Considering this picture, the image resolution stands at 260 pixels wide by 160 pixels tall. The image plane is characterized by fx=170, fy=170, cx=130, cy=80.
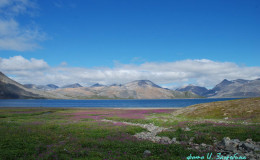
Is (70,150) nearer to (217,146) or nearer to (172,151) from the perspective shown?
(172,151)

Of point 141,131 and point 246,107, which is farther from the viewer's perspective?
point 246,107

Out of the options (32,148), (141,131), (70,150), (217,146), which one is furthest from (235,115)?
(32,148)

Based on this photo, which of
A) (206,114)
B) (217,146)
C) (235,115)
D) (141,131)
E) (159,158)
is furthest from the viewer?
(206,114)

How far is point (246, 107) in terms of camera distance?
44688 mm

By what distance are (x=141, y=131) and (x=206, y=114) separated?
94.6ft

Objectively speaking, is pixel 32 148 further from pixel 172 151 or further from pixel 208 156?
pixel 208 156

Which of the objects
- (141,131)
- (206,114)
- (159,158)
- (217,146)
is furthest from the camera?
(206,114)

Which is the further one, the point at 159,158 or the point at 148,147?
the point at 148,147

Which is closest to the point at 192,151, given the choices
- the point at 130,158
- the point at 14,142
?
the point at 130,158

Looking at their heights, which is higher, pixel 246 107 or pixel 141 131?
pixel 246 107

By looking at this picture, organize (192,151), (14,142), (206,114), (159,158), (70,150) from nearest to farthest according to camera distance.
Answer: (159,158) < (192,151) < (70,150) < (14,142) < (206,114)

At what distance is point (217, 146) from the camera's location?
1731cm

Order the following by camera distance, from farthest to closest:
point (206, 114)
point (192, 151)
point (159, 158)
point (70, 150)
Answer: point (206, 114) → point (70, 150) → point (192, 151) → point (159, 158)

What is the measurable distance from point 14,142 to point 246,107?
5063 centimetres
